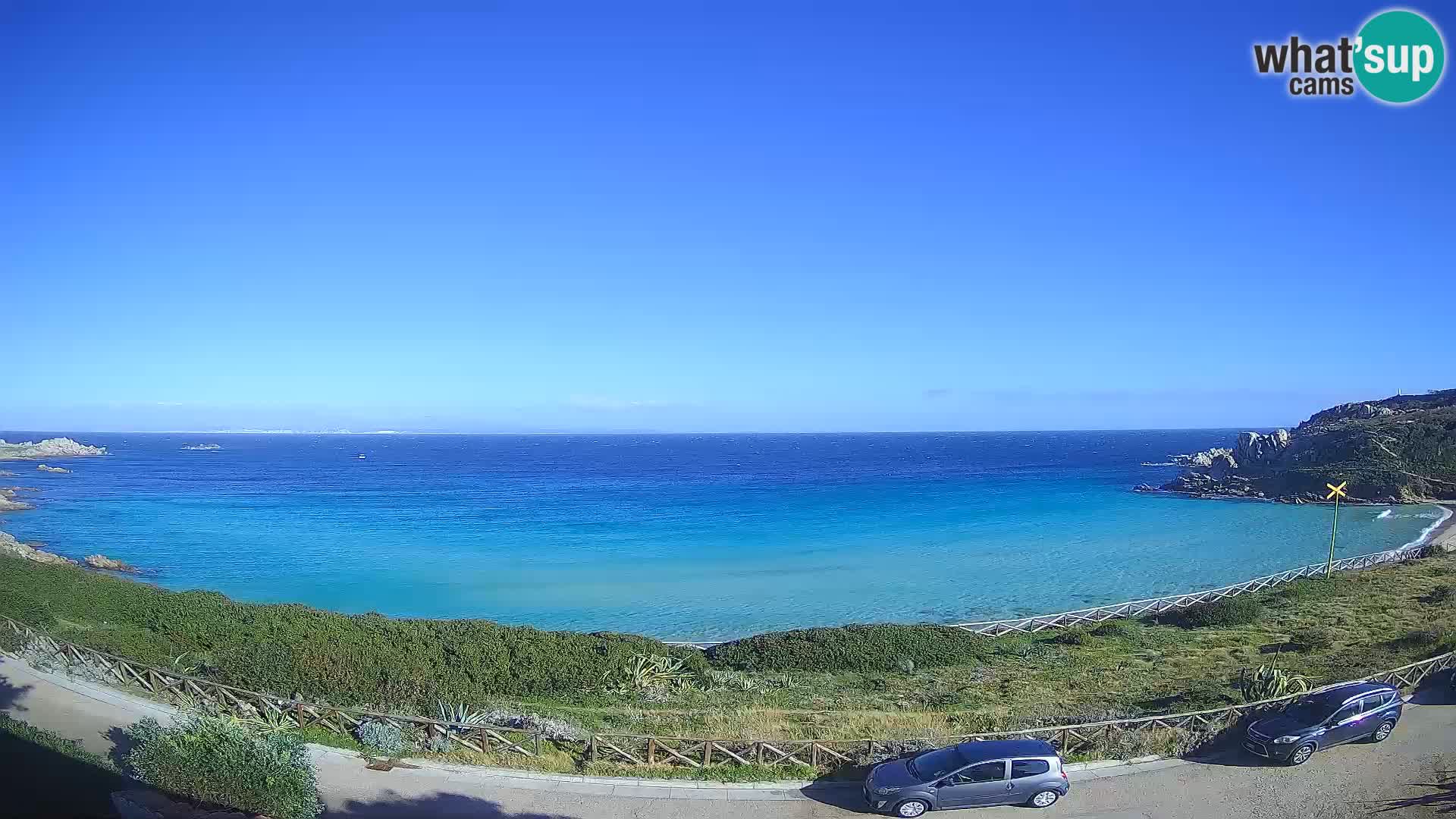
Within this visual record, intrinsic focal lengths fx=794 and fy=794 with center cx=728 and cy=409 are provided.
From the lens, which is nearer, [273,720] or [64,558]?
[273,720]

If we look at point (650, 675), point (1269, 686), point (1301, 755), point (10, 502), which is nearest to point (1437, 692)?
point (1269, 686)

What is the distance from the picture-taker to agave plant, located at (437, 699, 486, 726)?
16812 millimetres

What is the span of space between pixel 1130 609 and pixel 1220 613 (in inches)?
154

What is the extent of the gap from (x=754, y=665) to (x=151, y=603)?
21.7 m

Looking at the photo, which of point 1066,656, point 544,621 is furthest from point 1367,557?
point 544,621

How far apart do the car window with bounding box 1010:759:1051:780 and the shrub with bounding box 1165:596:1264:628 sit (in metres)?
21.2

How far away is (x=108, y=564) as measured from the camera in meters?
45.6

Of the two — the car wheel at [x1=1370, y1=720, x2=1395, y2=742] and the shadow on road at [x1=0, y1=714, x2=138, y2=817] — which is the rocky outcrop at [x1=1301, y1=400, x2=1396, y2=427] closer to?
the car wheel at [x1=1370, y1=720, x2=1395, y2=742]

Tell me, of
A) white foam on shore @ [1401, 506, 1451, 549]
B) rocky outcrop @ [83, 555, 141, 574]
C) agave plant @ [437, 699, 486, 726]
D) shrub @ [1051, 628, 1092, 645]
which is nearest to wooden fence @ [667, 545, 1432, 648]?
shrub @ [1051, 628, 1092, 645]

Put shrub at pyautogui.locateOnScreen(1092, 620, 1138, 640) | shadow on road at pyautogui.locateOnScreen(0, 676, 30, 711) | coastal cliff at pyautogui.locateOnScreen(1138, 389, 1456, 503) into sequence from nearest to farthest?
shadow on road at pyautogui.locateOnScreen(0, 676, 30, 711) → shrub at pyautogui.locateOnScreen(1092, 620, 1138, 640) → coastal cliff at pyautogui.locateOnScreen(1138, 389, 1456, 503)

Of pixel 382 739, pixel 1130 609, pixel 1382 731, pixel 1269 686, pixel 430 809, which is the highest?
pixel 1269 686

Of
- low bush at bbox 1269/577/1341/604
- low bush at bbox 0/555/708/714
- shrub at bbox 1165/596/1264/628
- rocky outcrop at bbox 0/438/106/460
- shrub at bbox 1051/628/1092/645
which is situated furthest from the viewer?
rocky outcrop at bbox 0/438/106/460

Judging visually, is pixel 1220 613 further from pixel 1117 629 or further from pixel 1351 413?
pixel 1351 413

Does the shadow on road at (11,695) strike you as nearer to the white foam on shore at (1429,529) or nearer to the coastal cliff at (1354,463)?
the white foam on shore at (1429,529)
